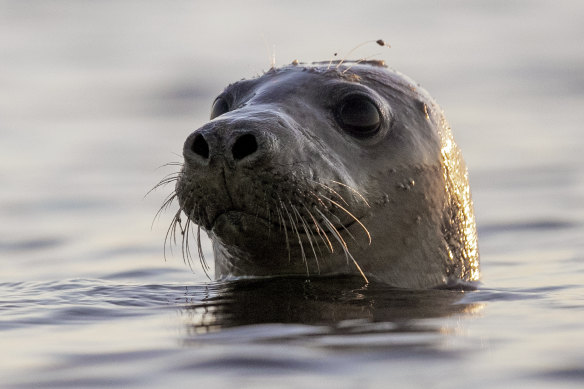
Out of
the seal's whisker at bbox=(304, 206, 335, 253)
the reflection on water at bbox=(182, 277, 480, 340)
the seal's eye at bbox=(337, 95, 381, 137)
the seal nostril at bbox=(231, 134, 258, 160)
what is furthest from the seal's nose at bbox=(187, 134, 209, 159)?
the seal's eye at bbox=(337, 95, 381, 137)

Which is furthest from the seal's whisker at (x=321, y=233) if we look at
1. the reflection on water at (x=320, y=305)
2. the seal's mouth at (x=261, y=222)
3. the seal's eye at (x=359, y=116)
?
the seal's eye at (x=359, y=116)

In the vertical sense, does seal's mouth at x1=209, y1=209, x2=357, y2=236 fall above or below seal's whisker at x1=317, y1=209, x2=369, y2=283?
above

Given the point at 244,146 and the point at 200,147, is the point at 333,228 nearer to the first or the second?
the point at 244,146

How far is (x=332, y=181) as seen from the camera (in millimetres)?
6324

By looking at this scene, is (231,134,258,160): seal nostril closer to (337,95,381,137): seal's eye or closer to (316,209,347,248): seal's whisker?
(316,209,347,248): seal's whisker

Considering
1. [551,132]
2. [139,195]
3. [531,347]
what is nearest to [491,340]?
[531,347]

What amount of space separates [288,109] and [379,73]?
0.83 metres

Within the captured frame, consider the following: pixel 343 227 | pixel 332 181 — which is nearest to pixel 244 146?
pixel 332 181

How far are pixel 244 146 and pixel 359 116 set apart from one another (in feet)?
3.36

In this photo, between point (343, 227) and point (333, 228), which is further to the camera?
point (343, 227)

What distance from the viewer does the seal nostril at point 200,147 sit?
6012 millimetres

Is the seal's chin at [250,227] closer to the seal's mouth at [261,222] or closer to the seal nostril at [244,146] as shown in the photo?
the seal's mouth at [261,222]

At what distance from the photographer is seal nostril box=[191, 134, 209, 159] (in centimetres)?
601

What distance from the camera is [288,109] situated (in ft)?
22.1
